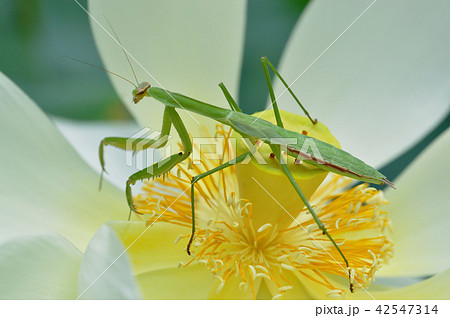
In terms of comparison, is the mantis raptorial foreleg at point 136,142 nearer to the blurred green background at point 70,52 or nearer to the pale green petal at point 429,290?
the blurred green background at point 70,52

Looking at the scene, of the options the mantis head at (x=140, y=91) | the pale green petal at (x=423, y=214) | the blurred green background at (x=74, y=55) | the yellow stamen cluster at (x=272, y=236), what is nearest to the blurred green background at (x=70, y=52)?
the blurred green background at (x=74, y=55)

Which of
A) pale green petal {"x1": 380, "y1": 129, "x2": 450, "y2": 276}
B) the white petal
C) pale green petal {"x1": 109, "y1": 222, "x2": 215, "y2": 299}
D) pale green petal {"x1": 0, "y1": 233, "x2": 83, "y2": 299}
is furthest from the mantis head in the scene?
pale green petal {"x1": 380, "y1": 129, "x2": 450, "y2": 276}

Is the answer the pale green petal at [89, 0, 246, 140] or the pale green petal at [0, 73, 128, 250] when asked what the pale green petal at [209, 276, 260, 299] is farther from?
the pale green petal at [89, 0, 246, 140]

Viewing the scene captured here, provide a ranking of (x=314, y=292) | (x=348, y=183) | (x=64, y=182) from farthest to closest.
Result: 1. (x=348, y=183)
2. (x=64, y=182)
3. (x=314, y=292)

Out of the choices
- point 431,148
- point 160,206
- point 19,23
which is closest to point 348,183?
point 431,148
